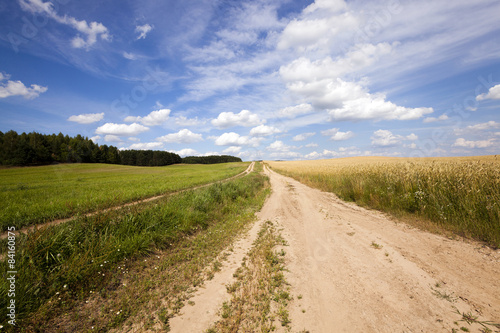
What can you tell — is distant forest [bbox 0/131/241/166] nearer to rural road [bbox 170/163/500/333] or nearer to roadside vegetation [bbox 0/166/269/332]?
roadside vegetation [bbox 0/166/269/332]

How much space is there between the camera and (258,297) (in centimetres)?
360

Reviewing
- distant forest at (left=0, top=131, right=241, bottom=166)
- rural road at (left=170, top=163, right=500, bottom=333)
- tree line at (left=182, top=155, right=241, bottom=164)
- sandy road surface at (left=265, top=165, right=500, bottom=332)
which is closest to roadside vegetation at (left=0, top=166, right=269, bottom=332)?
rural road at (left=170, top=163, right=500, bottom=333)

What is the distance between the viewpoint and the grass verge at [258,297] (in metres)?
2.99

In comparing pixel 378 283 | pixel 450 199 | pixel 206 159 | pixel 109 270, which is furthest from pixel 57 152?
pixel 450 199

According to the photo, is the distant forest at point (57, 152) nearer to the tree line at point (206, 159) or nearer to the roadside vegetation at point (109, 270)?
the tree line at point (206, 159)

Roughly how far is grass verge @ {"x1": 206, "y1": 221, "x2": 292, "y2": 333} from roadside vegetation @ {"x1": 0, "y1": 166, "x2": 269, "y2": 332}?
36.8 inches

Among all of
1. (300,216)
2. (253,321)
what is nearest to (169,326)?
(253,321)

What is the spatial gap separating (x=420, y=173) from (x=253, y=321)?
10.7m

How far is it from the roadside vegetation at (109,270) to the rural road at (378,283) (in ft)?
2.31

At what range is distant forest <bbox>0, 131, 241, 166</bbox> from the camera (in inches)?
2019

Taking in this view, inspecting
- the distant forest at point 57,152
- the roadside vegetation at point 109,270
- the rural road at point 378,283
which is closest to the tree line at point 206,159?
the distant forest at point 57,152

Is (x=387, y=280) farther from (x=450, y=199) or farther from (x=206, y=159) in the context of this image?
(x=206, y=159)

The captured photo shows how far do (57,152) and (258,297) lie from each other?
86.5m

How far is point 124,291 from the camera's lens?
396 centimetres
